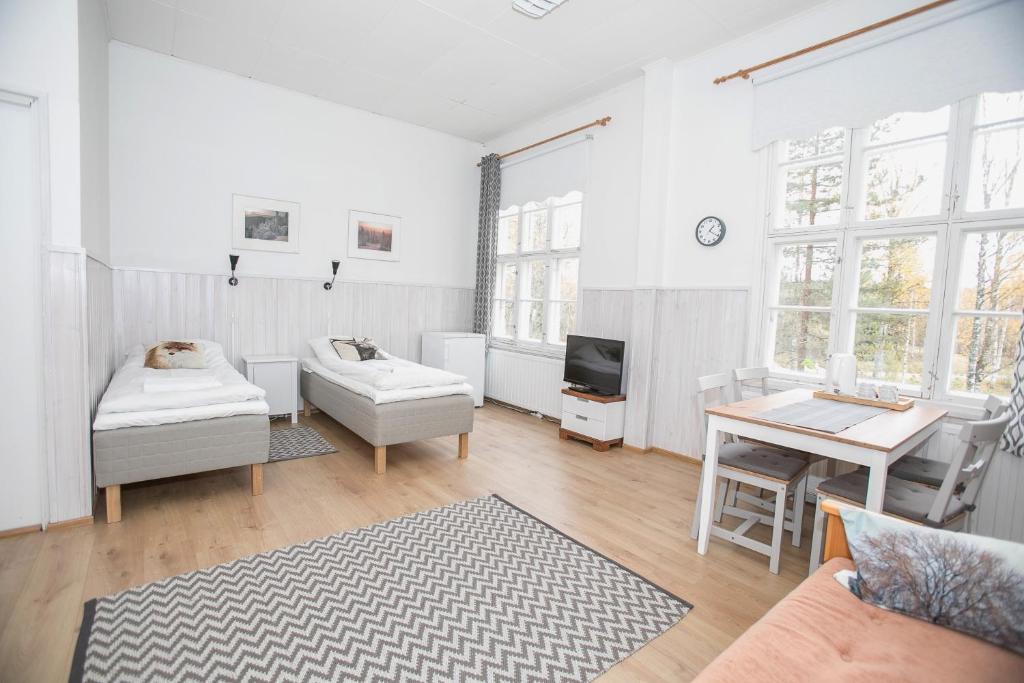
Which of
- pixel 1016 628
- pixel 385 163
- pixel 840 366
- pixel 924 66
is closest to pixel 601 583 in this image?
pixel 1016 628

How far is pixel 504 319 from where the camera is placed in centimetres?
598

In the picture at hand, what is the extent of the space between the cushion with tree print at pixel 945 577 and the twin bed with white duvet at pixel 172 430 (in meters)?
3.04

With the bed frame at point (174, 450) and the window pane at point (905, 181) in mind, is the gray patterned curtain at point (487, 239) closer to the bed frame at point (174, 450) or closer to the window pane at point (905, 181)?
the bed frame at point (174, 450)

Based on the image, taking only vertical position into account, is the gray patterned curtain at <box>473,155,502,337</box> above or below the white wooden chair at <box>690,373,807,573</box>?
above

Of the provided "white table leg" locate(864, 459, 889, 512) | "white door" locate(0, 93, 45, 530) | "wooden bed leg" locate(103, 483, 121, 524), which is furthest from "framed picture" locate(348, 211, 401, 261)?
"white table leg" locate(864, 459, 889, 512)

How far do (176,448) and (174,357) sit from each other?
126 cm

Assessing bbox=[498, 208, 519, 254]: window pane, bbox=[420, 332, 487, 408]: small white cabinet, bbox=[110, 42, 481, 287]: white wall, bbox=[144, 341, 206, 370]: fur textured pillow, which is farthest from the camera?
bbox=[498, 208, 519, 254]: window pane

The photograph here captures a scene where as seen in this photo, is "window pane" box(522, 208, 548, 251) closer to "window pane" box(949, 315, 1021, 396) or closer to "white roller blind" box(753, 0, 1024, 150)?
"white roller blind" box(753, 0, 1024, 150)

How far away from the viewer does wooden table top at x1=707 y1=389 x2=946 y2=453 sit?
1.98m

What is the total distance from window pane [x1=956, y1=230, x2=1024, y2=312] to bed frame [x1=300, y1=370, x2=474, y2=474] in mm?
3254

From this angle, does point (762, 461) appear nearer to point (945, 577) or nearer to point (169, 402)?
point (945, 577)

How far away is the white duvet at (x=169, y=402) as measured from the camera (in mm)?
2602

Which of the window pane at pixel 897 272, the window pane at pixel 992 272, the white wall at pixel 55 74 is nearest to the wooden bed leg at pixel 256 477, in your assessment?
the white wall at pixel 55 74

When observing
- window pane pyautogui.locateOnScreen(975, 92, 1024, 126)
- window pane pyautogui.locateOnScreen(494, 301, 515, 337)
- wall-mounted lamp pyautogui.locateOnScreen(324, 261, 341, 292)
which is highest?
window pane pyautogui.locateOnScreen(975, 92, 1024, 126)
